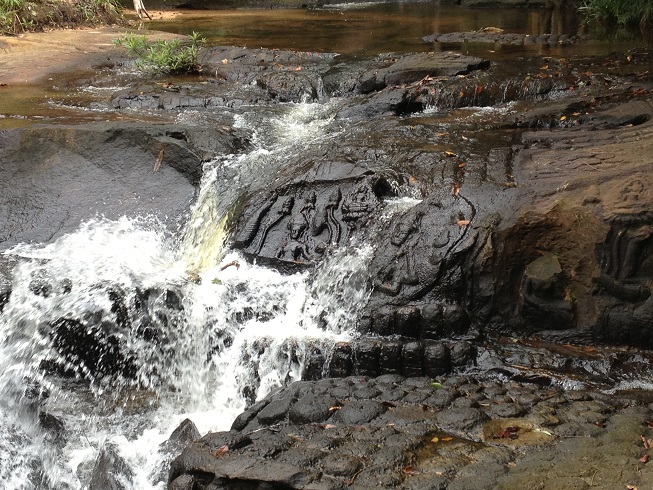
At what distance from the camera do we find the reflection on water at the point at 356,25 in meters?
12.7

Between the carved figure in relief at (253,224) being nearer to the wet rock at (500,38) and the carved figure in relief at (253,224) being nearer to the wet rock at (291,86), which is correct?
the wet rock at (291,86)

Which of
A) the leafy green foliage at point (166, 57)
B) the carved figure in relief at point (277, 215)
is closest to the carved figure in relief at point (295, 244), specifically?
the carved figure in relief at point (277, 215)

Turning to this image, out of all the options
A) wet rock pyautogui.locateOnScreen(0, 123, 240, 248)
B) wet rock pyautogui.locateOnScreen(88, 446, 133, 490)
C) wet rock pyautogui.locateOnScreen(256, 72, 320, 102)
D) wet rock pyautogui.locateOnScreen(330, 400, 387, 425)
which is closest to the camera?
wet rock pyautogui.locateOnScreen(330, 400, 387, 425)

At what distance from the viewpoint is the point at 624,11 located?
42.5ft

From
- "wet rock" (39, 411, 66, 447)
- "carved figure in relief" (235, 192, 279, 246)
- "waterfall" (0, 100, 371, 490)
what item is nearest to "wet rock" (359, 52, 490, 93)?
"carved figure in relief" (235, 192, 279, 246)

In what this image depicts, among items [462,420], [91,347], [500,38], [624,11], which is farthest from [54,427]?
[624,11]

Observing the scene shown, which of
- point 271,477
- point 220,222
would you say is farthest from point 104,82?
point 271,477

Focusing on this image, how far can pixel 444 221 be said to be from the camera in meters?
5.06

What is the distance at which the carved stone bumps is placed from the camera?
17.9 ft

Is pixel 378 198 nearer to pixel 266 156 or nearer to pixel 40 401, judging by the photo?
pixel 266 156

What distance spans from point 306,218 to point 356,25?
36.6ft

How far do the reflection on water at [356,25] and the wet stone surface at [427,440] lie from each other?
8.27m

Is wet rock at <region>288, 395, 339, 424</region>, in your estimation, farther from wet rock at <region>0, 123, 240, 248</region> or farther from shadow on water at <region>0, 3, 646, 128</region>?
shadow on water at <region>0, 3, 646, 128</region>

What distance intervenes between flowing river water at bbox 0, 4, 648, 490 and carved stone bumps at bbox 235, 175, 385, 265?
6.5 inches
